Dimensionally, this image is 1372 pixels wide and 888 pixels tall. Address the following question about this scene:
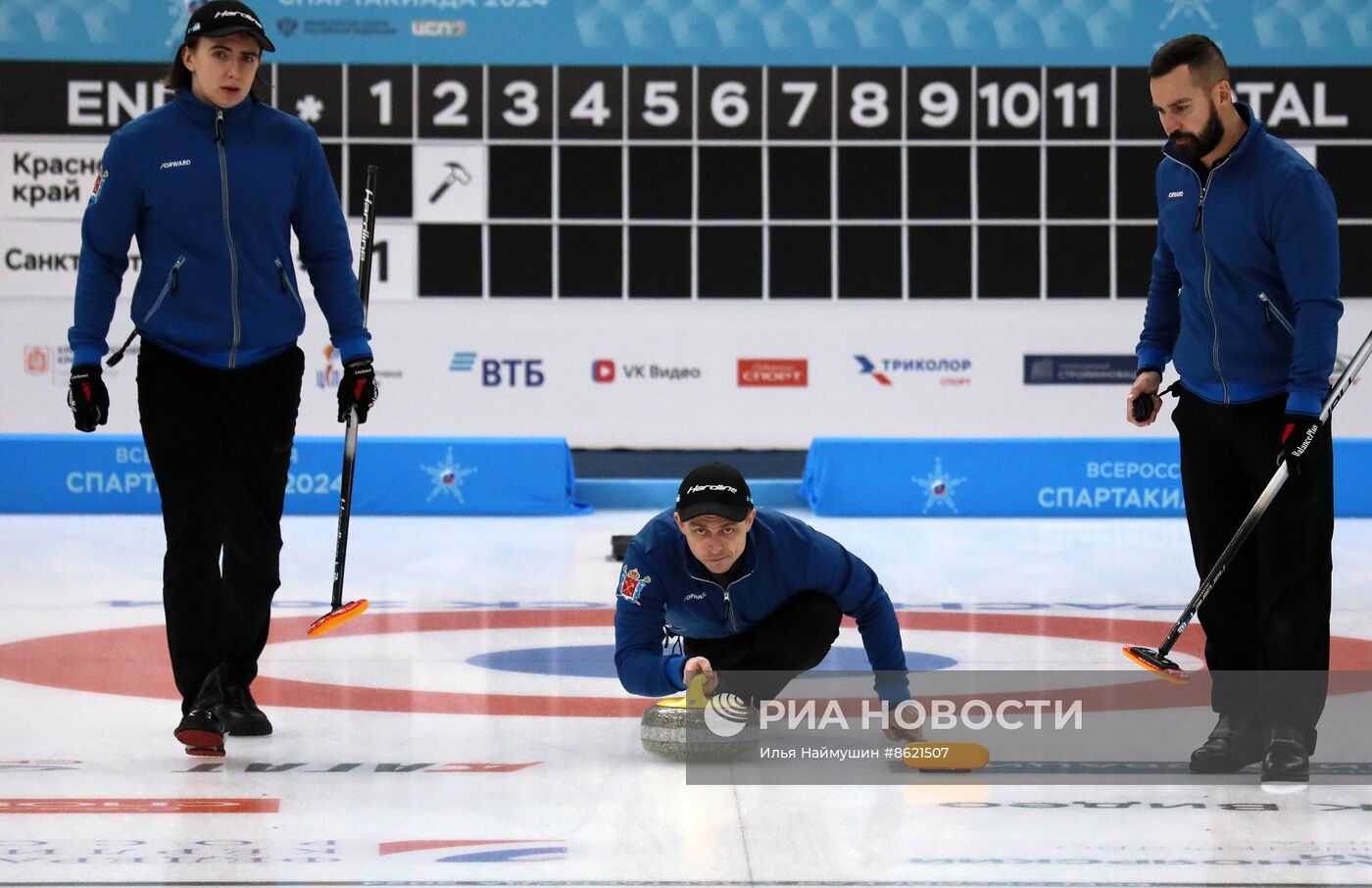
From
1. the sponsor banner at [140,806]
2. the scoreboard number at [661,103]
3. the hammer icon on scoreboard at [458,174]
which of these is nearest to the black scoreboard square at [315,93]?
the hammer icon on scoreboard at [458,174]

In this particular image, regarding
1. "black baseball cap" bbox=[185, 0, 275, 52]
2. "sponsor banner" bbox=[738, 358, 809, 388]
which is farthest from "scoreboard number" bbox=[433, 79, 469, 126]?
"black baseball cap" bbox=[185, 0, 275, 52]

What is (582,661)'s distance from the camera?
5.64m

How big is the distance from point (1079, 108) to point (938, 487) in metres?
3.97

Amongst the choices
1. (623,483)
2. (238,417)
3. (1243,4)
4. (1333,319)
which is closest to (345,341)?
(238,417)

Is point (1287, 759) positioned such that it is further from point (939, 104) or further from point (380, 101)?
A: point (380, 101)

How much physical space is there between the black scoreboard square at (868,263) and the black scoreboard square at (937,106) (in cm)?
88

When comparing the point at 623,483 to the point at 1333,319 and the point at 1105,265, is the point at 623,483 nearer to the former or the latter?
the point at 1105,265

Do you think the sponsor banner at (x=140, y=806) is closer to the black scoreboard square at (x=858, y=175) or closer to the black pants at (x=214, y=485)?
the black pants at (x=214, y=485)

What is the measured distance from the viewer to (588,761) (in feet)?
13.1

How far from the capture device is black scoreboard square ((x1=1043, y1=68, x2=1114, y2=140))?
14.6m

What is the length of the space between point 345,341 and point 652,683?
3.88 feet

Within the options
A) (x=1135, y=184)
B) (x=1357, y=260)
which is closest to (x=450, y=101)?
(x=1135, y=184)

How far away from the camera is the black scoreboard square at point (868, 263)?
1470cm

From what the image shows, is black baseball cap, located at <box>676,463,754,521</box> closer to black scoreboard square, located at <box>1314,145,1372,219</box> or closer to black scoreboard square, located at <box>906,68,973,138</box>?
black scoreboard square, located at <box>906,68,973,138</box>
